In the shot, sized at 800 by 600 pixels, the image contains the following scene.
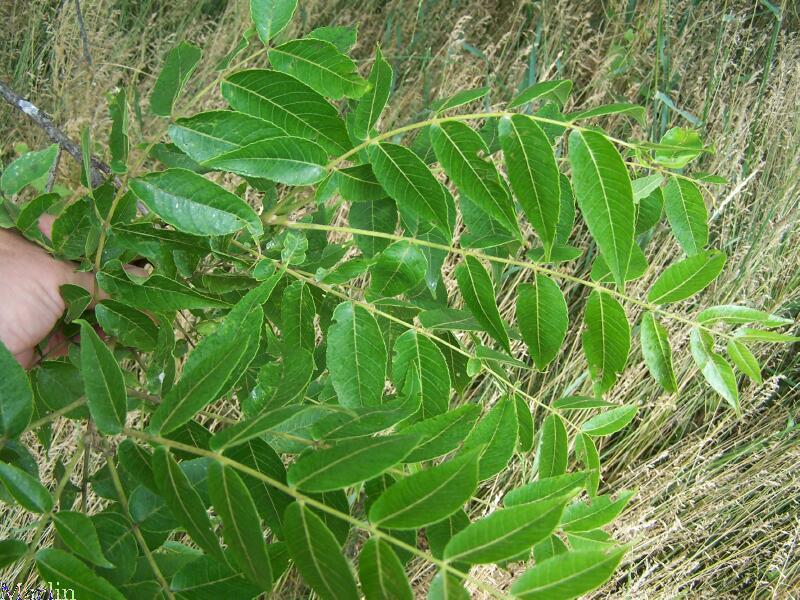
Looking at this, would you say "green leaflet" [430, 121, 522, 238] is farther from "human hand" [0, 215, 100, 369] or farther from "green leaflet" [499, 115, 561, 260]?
"human hand" [0, 215, 100, 369]

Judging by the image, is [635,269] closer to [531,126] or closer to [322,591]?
[531,126]

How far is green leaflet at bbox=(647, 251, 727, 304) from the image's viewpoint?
896 millimetres

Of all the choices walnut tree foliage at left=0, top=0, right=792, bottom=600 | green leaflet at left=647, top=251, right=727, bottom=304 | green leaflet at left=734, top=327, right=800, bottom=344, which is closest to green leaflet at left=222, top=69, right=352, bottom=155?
walnut tree foliage at left=0, top=0, right=792, bottom=600

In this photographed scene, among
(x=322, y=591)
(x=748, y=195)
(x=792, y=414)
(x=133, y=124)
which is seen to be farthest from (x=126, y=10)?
(x=322, y=591)

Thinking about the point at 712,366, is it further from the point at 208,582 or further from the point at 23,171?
the point at 23,171

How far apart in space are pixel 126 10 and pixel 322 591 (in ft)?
12.0

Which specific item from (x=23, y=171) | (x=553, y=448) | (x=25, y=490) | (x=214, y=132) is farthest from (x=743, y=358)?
(x=23, y=171)

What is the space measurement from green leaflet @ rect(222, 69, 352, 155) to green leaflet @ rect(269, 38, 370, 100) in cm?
2

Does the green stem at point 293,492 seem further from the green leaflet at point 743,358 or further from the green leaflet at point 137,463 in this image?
the green leaflet at point 743,358

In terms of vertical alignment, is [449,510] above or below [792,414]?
above

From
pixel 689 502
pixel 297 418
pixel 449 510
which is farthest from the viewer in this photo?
pixel 689 502

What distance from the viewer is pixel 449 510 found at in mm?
576

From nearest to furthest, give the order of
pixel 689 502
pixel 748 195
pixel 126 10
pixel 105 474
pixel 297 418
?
1. pixel 297 418
2. pixel 105 474
3. pixel 689 502
4. pixel 748 195
5. pixel 126 10

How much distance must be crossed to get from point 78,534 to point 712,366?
76 centimetres
